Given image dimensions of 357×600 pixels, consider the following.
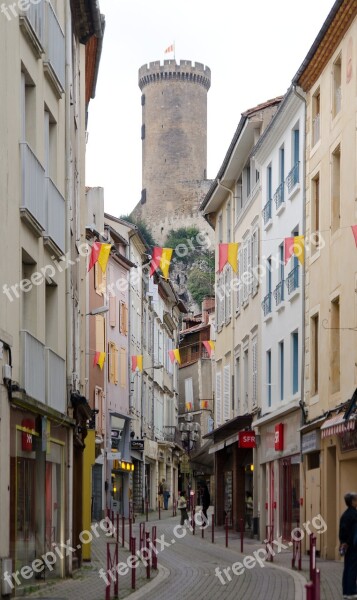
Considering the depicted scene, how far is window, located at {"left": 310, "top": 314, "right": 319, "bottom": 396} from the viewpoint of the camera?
30.4m

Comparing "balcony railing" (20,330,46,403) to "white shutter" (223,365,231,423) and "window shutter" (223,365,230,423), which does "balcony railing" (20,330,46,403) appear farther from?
"window shutter" (223,365,230,423)

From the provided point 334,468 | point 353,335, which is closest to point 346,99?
point 353,335

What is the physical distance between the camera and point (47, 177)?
2108 centimetres

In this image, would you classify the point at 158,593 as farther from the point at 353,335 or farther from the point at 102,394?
the point at 102,394

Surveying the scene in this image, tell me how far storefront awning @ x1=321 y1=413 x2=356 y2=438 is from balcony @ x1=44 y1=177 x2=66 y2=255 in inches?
246

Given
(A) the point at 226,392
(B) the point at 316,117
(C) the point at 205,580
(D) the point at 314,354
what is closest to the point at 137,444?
(A) the point at 226,392

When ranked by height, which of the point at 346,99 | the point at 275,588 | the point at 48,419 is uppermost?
the point at 346,99

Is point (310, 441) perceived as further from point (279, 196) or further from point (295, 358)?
point (279, 196)

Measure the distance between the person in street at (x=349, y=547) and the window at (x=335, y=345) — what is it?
952 cm

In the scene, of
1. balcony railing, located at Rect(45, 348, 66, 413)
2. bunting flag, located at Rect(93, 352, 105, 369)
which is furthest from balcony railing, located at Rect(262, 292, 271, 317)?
balcony railing, located at Rect(45, 348, 66, 413)

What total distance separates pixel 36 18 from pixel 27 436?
635 cm

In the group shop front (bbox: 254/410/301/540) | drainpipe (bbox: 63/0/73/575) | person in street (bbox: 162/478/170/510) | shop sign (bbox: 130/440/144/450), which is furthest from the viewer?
person in street (bbox: 162/478/170/510)

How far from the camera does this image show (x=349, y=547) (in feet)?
59.1

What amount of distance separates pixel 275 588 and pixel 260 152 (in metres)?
20.5
